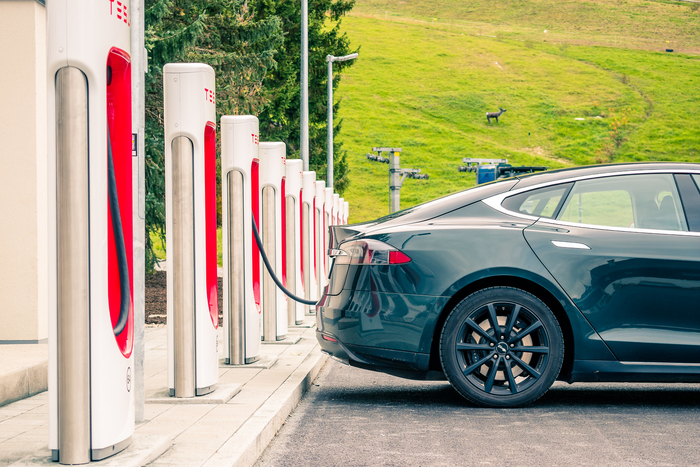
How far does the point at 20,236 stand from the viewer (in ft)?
26.2

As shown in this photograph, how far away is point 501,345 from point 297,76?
3091cm

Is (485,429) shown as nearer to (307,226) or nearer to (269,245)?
(269,245)

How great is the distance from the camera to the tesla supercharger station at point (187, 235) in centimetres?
568

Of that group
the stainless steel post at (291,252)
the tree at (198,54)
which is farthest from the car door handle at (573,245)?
the tree at (198,54)

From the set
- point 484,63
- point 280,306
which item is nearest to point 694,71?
point 484,63

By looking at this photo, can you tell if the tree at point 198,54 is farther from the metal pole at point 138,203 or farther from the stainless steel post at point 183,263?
the metal pole at point 138,203

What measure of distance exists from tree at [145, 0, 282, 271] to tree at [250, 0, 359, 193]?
5730 mm

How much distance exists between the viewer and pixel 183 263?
5.70 metres

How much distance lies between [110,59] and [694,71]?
377 ft

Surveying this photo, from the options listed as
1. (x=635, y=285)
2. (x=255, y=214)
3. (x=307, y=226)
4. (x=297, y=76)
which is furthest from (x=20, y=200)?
(x=297, y=76)

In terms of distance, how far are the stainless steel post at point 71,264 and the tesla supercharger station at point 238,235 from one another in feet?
11.1

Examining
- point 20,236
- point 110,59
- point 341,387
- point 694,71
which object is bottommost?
point 341,387

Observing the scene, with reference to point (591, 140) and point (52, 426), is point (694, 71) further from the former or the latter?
point (52, 426)

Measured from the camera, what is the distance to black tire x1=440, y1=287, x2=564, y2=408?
562 centimetres
